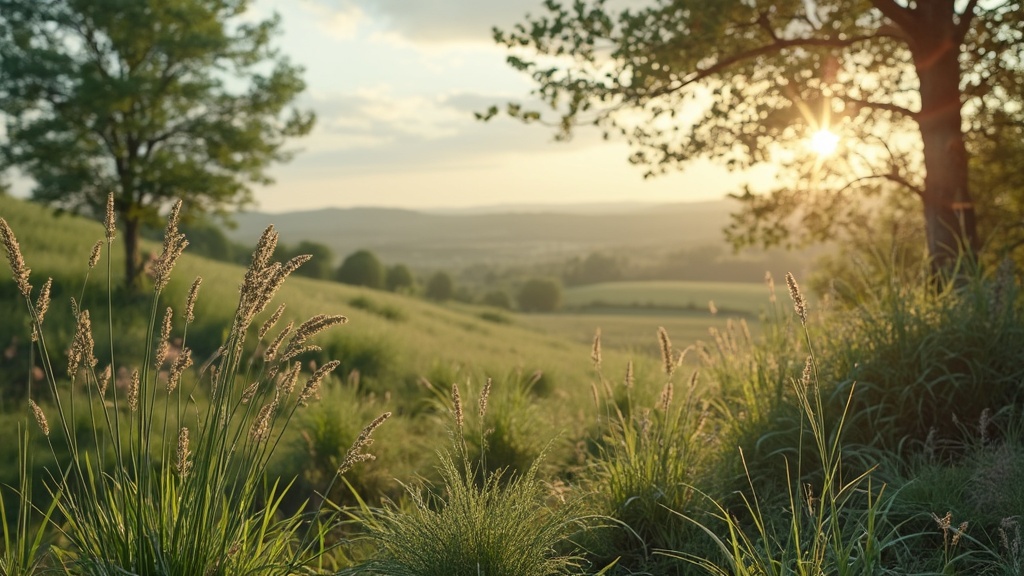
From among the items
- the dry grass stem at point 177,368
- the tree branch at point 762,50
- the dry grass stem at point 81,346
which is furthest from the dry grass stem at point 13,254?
the tree branch at point 762,50

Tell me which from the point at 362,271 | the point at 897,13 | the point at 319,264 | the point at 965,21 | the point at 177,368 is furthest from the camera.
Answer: the point at 362,271

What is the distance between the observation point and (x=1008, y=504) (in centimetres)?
402

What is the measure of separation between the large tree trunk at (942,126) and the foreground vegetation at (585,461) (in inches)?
93.6

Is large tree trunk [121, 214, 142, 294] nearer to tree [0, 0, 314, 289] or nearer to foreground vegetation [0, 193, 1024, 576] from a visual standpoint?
tree [0, 0, 314, 289]

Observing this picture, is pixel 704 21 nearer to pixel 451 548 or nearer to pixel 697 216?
pixel 451 548

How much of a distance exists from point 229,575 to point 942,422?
15.7ft

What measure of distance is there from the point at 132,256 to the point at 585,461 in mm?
12487

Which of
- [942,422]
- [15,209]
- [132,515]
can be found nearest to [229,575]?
[132,515]

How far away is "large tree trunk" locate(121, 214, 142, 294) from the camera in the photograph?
15242mm

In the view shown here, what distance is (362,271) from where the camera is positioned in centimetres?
5522

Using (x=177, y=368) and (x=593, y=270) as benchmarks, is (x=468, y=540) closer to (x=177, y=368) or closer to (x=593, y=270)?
Result: (x=177, y=368)

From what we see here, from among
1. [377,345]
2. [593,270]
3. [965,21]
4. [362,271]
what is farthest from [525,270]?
[965,21]

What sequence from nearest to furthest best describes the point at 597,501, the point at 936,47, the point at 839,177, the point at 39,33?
1. the point at 597,501
2. the point at 936,47
3. the point at 839,177
4. the point at 39,33

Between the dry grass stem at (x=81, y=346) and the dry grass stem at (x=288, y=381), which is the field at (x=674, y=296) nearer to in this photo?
the dry grass stem at (x=288, y=381)
